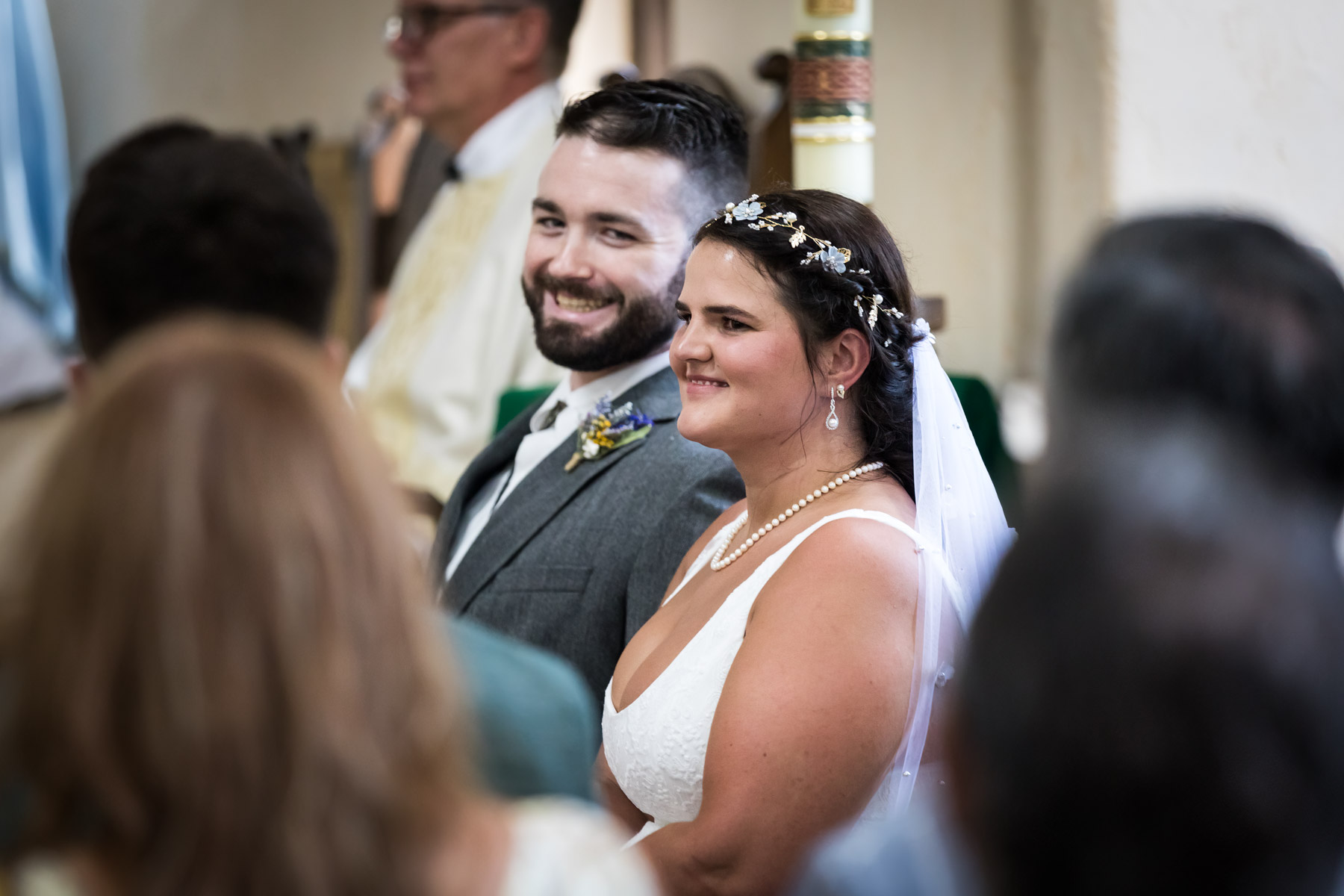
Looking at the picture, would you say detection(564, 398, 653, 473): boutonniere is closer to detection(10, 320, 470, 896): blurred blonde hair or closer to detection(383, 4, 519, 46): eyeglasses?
detection(10, 320, 470, 896): blurred blonde hair

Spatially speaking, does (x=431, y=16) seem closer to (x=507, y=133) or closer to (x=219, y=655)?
(x=507, y=133)

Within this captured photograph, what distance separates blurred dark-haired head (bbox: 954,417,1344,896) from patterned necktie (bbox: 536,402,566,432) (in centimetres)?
189

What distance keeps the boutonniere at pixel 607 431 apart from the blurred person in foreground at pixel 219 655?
5.10 ft

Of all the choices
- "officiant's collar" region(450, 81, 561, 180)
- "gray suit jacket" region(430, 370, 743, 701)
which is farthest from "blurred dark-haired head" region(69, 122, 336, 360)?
"officiant's collar" region(450, 81, 561, 180)

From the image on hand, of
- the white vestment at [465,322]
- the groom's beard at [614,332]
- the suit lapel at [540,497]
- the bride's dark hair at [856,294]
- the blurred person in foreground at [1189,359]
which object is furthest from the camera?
the white vestment at [465,322]

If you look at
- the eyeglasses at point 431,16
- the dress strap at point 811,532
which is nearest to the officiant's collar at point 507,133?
the eyeglasses at point 431,16

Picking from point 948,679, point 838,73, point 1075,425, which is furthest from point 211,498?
point 838,73

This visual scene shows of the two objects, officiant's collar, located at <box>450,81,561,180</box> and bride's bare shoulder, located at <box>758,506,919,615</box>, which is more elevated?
officiant's collar, located at <box>450,81,561,180</box>

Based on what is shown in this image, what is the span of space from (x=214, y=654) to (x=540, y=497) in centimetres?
164

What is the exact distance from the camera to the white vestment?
3652mm

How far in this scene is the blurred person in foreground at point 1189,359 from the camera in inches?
35.3

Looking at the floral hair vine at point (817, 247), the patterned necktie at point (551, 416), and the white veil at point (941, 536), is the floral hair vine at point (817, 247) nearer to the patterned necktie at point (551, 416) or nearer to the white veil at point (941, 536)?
the white veil at point (941, 536)

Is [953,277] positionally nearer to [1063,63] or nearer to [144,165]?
[1063,63]

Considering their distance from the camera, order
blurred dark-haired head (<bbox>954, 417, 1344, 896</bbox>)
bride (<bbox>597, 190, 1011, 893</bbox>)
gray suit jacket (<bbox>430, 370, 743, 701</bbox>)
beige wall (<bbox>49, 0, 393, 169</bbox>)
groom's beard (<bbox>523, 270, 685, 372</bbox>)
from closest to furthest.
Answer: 1. blurred dark-haired head (<bbox>954, 417, 1344, 896</bbox>)
2. bride (<bbox>597, 190, 1011, 893</bbox>)
3. gray suit jacket (<bbox>430, 370, 743, 701</bbox>)
4. groom's beard (<bbox>523, 270, 685, 372</bbox>)
5. beige wall (<bbox>49, 0, 393, 169</bbox>)
